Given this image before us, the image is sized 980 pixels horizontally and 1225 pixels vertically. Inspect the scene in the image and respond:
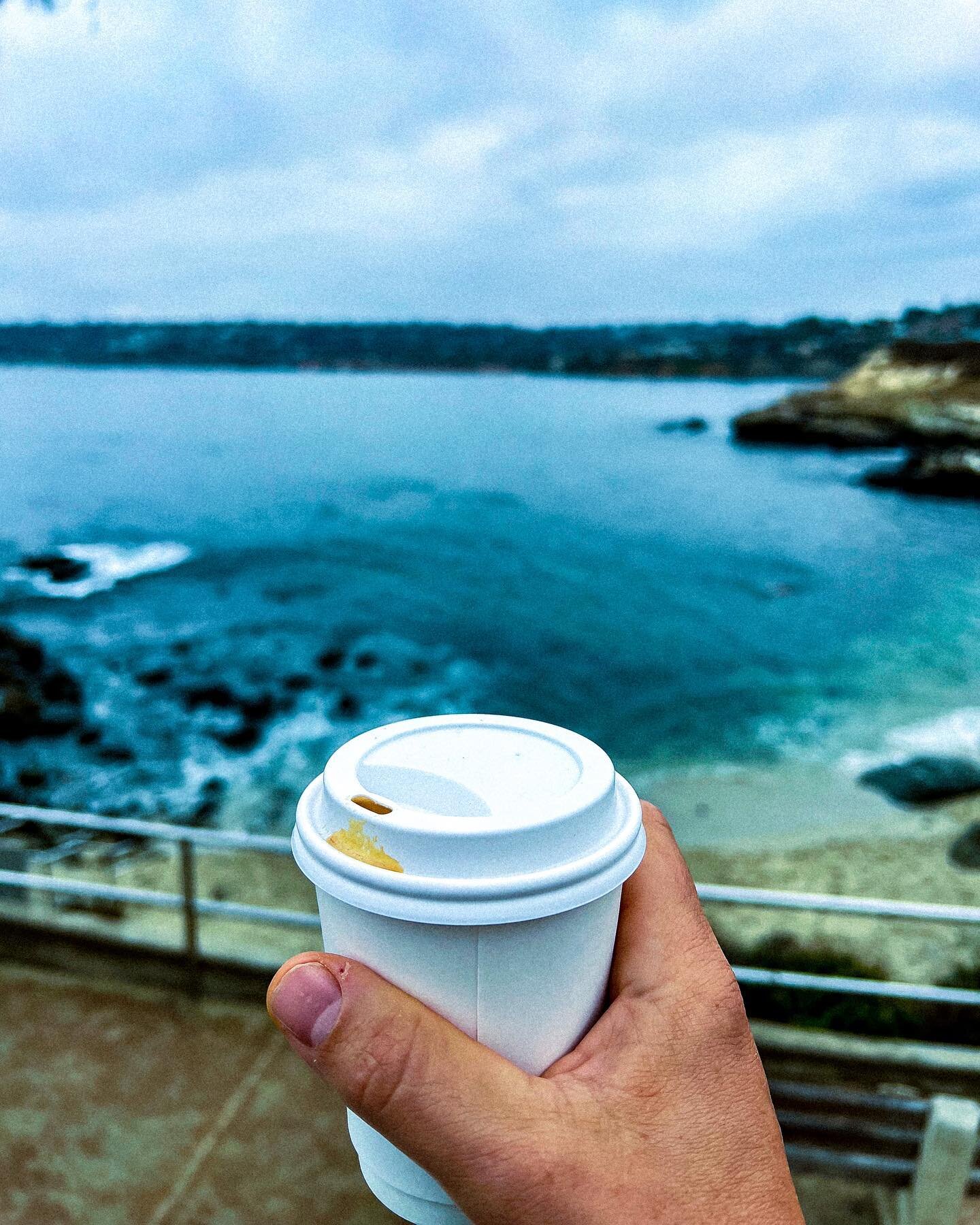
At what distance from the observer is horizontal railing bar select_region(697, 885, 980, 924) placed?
3188 millimetres

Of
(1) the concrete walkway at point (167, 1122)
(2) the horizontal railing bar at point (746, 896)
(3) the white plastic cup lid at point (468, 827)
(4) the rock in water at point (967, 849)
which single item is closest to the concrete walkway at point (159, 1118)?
(1) the concrete walkway at point (167, 1122)

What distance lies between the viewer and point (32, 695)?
22891 millimetres

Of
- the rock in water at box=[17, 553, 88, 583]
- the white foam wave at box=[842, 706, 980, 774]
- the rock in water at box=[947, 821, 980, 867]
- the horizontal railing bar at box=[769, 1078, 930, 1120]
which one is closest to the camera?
the horizontal railing bar at box=[769, 1078, 930, 1120]

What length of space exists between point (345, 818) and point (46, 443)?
412 ft

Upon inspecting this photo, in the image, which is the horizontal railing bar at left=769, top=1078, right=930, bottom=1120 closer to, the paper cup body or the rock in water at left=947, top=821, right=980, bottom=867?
the paper cup body

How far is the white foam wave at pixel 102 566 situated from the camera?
3800cm

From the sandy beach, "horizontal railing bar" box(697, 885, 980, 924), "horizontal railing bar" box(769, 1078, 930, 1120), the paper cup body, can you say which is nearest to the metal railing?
"horizontal railing bar" box(697, 885, 980, 924)

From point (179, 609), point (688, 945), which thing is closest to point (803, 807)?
point (688, 945)

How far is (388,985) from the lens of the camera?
1293mm

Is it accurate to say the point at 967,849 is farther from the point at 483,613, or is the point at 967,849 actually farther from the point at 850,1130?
the point at 483,613

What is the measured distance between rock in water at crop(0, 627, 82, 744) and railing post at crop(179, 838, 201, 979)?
1935 cm

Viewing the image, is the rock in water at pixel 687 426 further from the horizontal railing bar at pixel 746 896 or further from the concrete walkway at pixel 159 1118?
the concrete walkway at pixel 159 1118

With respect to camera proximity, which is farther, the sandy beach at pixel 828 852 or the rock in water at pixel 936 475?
the rock in water at pixel 936 475

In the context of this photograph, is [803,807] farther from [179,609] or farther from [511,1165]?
[179,609]
